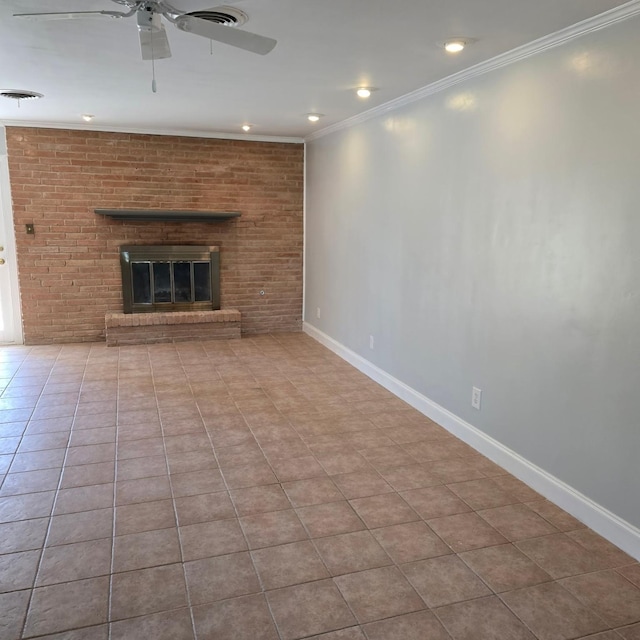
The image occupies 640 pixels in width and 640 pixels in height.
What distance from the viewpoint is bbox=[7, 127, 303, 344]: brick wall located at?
18.3 feet

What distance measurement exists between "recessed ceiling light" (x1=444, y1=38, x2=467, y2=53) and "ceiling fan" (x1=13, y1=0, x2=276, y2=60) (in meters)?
1.04

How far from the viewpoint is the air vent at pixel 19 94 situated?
4.01 m

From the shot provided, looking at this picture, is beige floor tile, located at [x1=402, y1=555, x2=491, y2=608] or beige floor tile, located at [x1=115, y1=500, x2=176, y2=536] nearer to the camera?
beige floor tile, located at [x1=402, y1=555, x2=491, y2=608]

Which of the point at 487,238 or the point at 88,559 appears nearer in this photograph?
the point at 88,559

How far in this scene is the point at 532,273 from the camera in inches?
113

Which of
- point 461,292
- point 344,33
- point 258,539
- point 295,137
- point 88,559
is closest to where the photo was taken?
point 88,559

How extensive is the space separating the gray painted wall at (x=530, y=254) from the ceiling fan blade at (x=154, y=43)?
5.93 ft

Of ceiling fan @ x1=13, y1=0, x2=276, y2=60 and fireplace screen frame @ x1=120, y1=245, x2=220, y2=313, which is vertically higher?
ceiling fan @ x1=13, y1=0, x2=276, y2=60

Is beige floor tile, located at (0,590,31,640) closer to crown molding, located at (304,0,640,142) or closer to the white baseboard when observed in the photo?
the white baseboard

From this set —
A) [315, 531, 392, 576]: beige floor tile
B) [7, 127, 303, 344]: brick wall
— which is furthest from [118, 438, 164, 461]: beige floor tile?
[7, 127, 303, 344]: brick wall

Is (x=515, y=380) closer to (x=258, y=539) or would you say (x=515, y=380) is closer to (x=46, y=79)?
(x=258, y=539)

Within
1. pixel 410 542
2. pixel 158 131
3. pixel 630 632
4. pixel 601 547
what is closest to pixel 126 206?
pixel 158 131

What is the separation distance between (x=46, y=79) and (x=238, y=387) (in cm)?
259

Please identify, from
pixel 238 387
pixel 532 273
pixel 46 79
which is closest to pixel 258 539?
pixel 532 273
